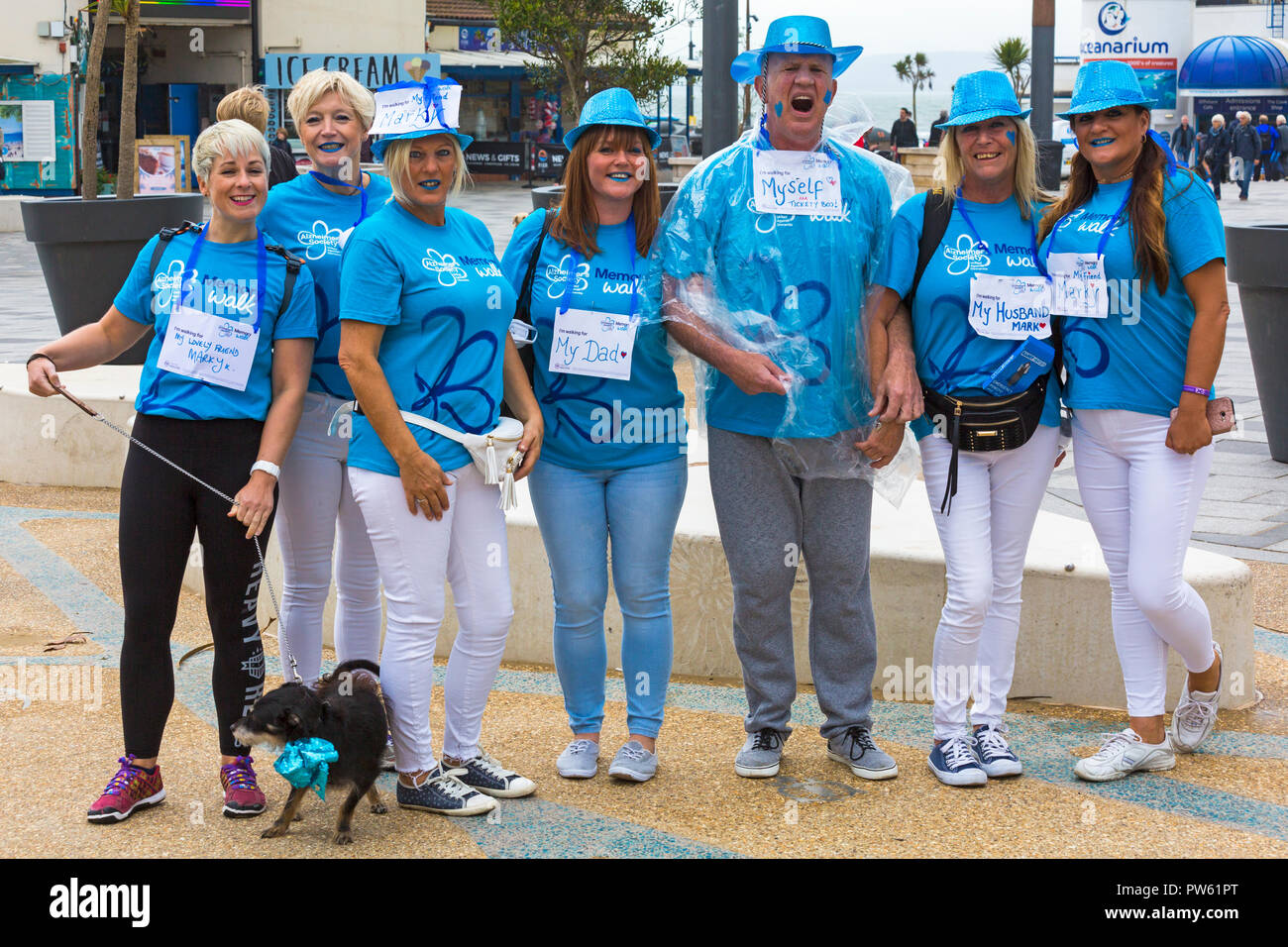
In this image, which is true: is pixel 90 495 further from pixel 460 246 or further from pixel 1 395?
pixel 460 246

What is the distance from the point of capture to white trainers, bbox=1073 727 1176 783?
3.83 m

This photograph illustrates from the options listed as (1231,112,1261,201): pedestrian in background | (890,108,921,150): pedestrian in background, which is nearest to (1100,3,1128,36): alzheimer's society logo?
(1231,112,1261,201): pedestrian in background

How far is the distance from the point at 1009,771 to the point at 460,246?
2031mm

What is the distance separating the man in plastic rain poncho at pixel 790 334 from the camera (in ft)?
12.1

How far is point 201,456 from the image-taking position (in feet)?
11.4

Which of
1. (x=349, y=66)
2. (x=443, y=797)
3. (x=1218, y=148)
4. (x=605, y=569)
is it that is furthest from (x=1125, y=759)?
(x=1218, y=148)

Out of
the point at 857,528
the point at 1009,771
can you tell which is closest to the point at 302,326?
the point at 857,528

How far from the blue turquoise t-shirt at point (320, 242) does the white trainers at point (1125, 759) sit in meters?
2.25

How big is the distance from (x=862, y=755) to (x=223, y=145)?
2325 millimetres

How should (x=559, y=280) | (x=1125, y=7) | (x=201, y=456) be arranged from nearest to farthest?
(x=201, y=456) → (x=559, y=280) → (x=1125, y=7)

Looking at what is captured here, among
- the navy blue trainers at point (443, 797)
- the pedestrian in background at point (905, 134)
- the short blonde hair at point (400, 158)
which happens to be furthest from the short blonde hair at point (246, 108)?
the pedestrian in background at point (905, 134)

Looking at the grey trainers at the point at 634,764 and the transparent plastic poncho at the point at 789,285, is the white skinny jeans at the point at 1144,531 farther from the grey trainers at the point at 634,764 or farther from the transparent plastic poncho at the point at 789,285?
the grey trainers at the point at 634,764

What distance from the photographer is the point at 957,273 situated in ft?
12.1

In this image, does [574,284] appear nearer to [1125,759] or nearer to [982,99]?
[982,99]
